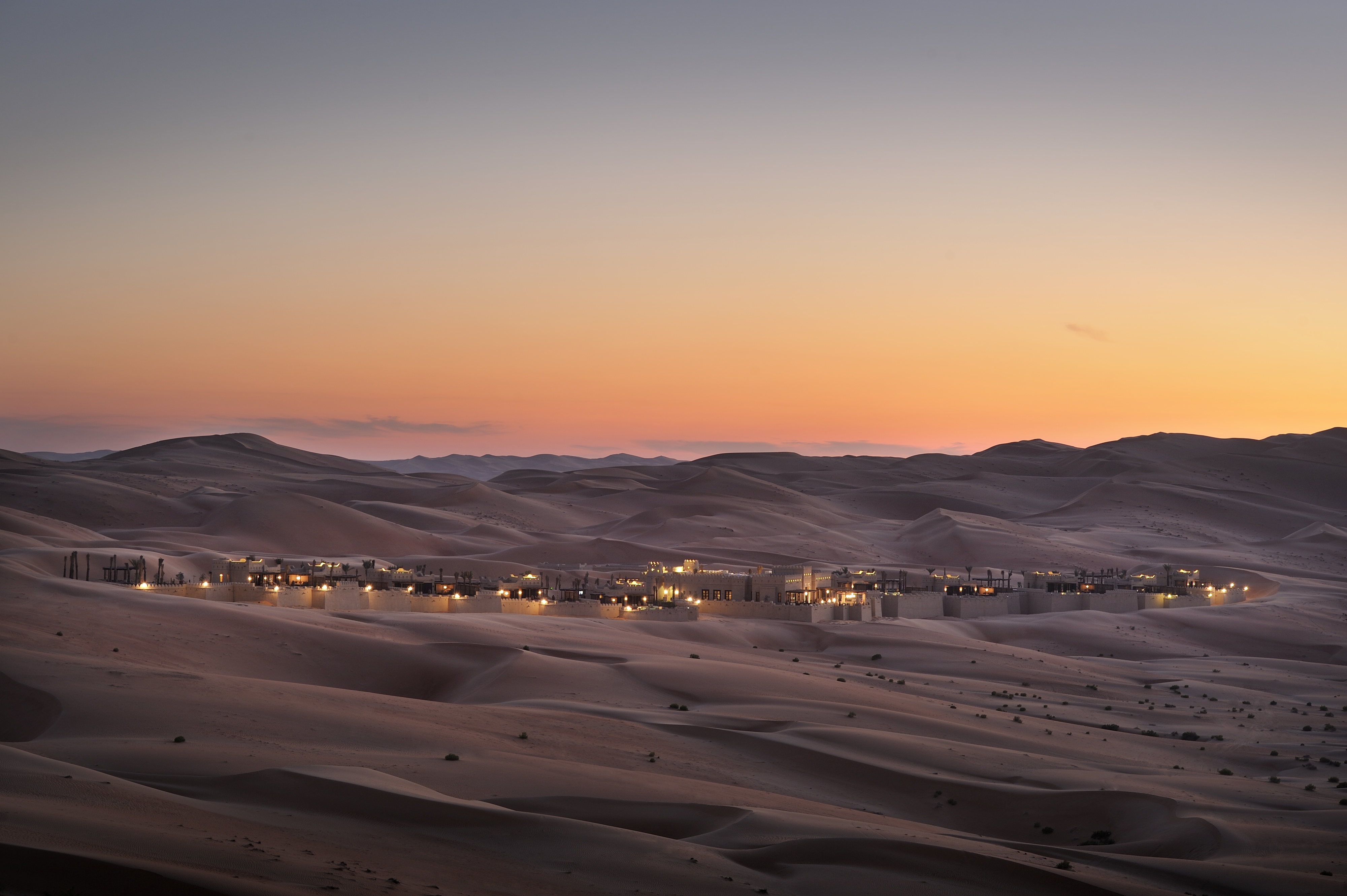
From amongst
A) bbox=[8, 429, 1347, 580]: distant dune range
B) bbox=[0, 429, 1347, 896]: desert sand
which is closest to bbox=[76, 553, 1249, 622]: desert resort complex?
bbox=[0, 429, 1347, 896]: desert sand

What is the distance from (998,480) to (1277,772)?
164315 millimetres

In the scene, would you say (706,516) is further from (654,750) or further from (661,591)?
(654,750)

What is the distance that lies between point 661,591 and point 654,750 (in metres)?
39.7

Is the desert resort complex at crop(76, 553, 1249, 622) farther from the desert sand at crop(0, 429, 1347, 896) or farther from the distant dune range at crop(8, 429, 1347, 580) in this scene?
the distant dune range at crop(8, 429, 1347, 580)

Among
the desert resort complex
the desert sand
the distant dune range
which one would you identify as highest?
the distant dune range

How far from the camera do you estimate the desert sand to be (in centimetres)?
1541

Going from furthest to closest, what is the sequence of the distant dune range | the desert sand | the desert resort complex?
the distant dune range < the desert resort complex < the desert sand

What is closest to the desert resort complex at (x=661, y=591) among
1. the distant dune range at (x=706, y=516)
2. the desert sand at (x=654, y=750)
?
the desert sand at (x=654, y=750)

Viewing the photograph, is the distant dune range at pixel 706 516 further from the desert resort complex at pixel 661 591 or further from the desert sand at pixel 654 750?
the desert sand at pixel 654 750

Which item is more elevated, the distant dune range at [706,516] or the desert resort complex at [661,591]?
the distant dune range at [706,516]

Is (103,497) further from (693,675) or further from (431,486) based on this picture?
(693,675)

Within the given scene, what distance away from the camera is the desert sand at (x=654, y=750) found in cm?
1541

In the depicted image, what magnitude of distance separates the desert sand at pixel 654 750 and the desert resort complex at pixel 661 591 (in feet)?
10.0

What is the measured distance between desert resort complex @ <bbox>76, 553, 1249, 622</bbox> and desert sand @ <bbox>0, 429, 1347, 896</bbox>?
3.06m
